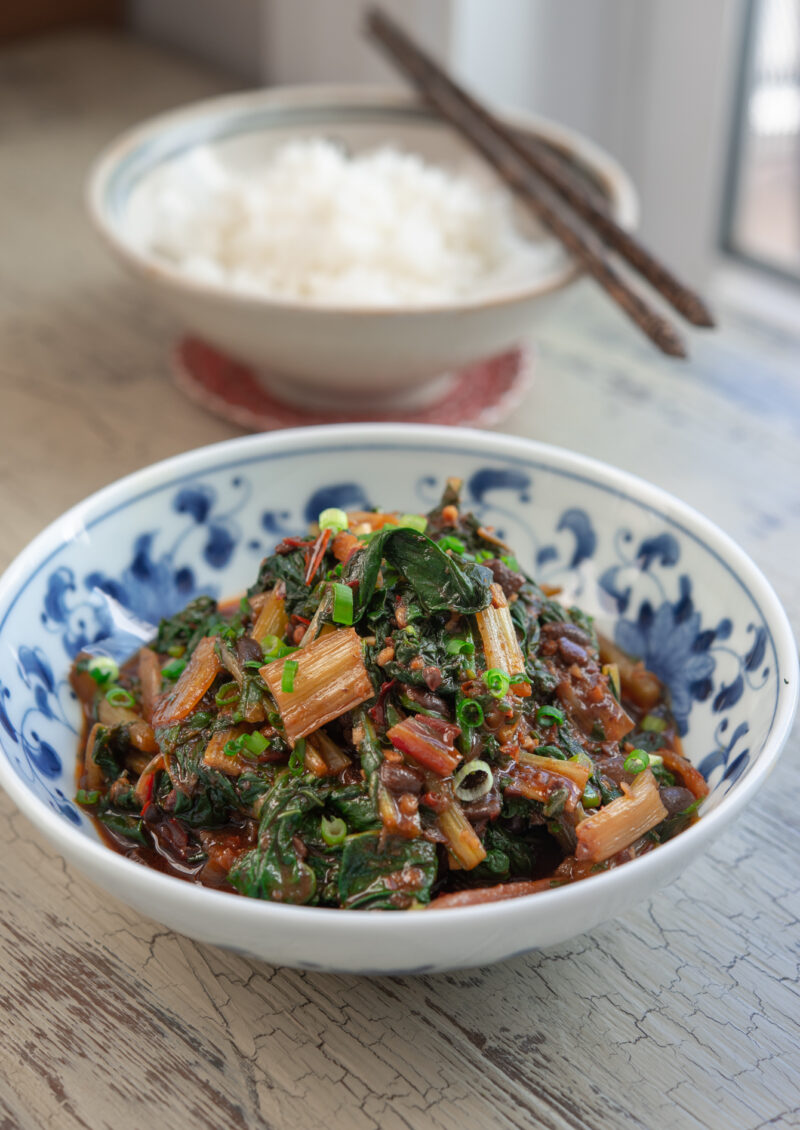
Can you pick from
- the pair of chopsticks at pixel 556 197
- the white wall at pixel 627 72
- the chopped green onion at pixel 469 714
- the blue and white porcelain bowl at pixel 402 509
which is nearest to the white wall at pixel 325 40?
the white wall at pixel 627 72

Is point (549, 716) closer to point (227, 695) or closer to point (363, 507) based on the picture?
point (227, 695)

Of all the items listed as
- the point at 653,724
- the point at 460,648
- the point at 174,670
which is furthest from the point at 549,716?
the point at 174,670

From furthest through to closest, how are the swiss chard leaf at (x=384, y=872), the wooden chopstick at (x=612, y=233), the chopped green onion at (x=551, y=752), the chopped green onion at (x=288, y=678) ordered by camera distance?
the wooden chopstick at (x=612, y=233) < the chopped green onion at (x=551, y=752) < the chopped green onion at (x=288, y=678) < the swiss chard leaf at (x=384, y=872)

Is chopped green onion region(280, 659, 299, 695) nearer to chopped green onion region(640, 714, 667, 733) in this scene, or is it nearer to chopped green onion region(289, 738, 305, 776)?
chopped green onion region(289, 738, 305, 776)

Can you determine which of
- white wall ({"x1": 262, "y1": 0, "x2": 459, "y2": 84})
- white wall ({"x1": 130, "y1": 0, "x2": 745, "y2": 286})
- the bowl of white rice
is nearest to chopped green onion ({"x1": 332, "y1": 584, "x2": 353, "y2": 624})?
the bowl of white rice

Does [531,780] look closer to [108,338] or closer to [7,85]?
[108,338]

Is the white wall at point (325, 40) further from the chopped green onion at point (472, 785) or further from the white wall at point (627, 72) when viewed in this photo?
the chopped green onion at point (472, 785)
